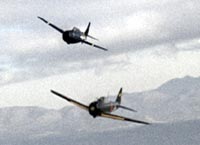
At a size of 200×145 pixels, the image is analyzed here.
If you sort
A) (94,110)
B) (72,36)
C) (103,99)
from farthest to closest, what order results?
(72,36), (103,99), (94,110)

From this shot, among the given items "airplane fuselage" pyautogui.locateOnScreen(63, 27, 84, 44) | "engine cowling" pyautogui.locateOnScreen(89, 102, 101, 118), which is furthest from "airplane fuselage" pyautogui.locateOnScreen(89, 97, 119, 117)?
"airplane fuselage" pyautogui.locateOnScreen(63, 27, 84, 44)

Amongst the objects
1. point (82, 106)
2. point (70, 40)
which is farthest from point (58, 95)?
point (70, 40)

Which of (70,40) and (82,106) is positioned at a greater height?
(70,40)

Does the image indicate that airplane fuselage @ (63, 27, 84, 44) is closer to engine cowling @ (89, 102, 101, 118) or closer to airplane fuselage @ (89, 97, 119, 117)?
airplane fuselage @ (89, 97, 119, 117)

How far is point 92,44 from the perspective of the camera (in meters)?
104

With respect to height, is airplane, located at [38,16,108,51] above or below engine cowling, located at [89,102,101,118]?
above

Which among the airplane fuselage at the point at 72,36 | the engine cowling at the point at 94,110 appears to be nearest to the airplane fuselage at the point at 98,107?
the engine cowling at the point at 94,110

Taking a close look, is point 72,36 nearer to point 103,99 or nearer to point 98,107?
point 103,99

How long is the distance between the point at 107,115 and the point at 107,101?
3.56 m

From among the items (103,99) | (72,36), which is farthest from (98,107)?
(72,36)

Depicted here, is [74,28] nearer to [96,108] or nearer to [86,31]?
[86,31]

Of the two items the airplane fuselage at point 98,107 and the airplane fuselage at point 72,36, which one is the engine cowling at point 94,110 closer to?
the airplane fuselage at point 98,107

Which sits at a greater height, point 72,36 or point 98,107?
point 72,36

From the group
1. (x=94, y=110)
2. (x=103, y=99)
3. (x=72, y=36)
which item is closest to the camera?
(x=94, y=110)
